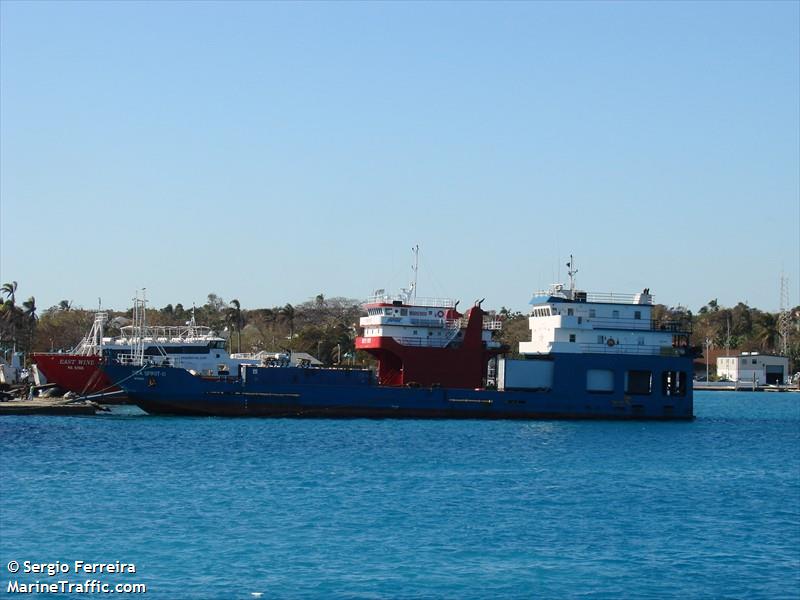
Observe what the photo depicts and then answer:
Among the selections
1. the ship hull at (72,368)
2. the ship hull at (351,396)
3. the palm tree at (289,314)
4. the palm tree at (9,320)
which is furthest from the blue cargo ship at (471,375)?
the palm tree at (289,314)

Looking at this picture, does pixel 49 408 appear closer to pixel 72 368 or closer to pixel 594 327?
pixel 72 368

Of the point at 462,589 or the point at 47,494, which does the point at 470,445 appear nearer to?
the point at 47,494

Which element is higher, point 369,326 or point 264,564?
point 369,326

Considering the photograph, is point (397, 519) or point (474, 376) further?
point (474, 376)

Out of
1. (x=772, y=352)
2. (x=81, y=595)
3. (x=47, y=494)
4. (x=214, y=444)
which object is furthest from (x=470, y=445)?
(x=772, y=352)

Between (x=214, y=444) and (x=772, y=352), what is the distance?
120 m

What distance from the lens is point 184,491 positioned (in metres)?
32.7

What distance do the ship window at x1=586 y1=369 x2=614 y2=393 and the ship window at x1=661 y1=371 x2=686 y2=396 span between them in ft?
9.34

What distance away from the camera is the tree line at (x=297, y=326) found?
9869cm

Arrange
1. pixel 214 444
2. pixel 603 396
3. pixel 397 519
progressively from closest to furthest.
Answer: pixel 397 519 → pixel 214 444 → pixel 603 396

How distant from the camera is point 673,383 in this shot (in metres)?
59.2

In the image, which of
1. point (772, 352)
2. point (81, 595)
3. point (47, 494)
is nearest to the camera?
point (81, 595)

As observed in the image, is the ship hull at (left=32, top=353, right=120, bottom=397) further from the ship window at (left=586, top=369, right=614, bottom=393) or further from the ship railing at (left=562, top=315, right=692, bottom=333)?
the ship railing at (left=562, top=315, right=692, bottom=333)

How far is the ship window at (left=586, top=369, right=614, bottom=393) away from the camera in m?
57.6
